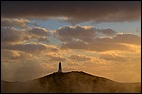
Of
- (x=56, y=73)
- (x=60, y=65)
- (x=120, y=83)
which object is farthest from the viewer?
(x=120, y=83)

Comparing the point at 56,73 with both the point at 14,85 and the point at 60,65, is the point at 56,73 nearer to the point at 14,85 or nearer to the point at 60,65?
the point at 60,65

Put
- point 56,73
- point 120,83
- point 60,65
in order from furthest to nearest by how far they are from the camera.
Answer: point 120,83 < point 56,73 < point 60,65

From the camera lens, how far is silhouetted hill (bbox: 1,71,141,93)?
10425 cm

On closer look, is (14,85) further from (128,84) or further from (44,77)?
(128,84)

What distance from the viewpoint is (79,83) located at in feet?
355

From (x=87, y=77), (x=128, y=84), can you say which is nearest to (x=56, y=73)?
(x=87, y=77)

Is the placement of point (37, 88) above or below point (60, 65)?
below

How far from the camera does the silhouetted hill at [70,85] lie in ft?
A: 342

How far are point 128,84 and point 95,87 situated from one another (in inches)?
692

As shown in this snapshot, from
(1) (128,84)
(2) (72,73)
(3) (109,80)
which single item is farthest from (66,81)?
(1) (128,84)

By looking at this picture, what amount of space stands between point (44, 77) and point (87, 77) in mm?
17297

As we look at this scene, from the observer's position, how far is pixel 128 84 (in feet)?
383

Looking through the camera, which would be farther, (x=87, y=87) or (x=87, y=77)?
(x=87, y=77)

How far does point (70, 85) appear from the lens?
10738 cm
